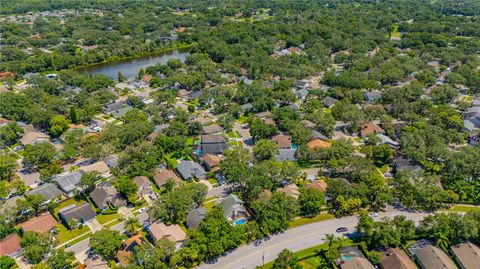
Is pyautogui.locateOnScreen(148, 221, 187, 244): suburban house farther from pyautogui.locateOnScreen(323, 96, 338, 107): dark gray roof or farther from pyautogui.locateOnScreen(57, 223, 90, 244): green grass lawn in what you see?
pyautogui.locateOnScreen(323, 96, 338, 107): dark gray roof

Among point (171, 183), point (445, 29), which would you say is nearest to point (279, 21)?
point (445, 29)

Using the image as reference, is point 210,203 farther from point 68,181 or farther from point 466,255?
point 466,255

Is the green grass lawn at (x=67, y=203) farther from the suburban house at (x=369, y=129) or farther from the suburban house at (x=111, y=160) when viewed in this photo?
the suburban house at (x=369, y=129)

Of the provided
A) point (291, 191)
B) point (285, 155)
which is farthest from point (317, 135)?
point (291, 191)

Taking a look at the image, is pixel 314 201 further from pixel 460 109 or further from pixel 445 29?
pixel 445 29

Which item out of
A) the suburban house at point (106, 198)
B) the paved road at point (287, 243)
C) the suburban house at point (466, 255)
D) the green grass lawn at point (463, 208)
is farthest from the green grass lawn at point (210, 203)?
the green grass lawn at point (463, 208)
